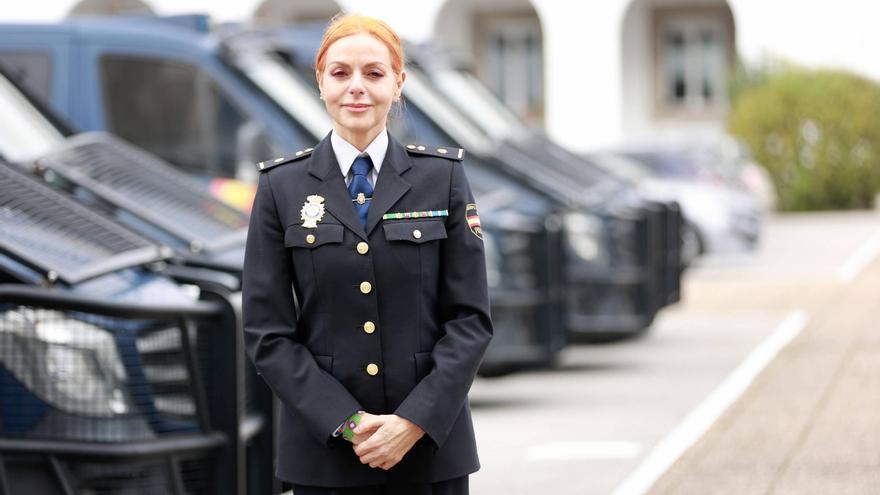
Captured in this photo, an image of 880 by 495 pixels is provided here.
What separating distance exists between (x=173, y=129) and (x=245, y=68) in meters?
0.61

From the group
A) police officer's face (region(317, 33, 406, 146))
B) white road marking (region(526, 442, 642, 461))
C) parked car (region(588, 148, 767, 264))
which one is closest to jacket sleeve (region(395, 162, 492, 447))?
police officer's face (region(317, 33, 406, 146))

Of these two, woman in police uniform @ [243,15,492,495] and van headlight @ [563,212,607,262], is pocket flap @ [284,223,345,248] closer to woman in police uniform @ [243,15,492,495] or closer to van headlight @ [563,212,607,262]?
woman in police uniform @ [243,15,492,495]

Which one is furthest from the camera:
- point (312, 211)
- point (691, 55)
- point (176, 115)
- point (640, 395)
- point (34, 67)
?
point (691, 55)

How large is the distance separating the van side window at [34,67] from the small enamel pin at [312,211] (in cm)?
595

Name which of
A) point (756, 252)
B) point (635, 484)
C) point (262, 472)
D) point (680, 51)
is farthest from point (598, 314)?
point (680, 51)

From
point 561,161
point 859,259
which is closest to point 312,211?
point 561,161

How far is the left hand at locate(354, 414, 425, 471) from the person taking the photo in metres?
3.43

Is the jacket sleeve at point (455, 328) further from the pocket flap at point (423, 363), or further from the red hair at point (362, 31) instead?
the red hair at point (362, 31)

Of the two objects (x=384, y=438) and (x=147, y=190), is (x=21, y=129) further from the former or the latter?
(x=384, y=438)

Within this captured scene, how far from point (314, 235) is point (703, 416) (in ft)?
20.1

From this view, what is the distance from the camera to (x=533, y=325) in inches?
400

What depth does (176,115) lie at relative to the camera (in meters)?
9.67

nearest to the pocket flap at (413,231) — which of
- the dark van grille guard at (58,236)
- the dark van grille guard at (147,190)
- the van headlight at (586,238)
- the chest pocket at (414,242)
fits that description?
the chest pocket at (414,242)

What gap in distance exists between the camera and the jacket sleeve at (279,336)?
11.3 ft
